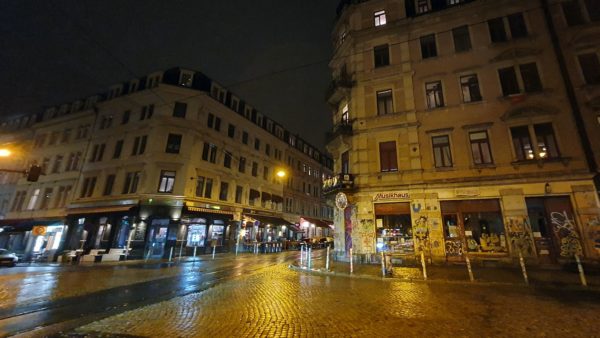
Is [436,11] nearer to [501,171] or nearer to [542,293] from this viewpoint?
[501,171]

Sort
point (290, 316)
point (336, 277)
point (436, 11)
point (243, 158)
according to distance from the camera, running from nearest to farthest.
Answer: point (290, 316)
point (336, 277)
point (436, 11)
point (243, 158)

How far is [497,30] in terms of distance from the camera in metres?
16.8

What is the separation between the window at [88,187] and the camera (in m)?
26.3

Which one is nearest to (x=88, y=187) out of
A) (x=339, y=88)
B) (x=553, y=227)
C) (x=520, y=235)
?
(x=339, y=88)

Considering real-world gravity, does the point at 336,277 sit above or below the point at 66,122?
below

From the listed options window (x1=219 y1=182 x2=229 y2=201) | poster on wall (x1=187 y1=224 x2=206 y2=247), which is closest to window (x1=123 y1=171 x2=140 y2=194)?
poster on wall (x1=187 y1=224 x2=206 y2=247)

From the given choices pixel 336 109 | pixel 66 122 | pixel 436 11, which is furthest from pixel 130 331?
pixel 66 122

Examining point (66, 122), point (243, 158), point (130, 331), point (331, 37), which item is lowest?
point (130, 331)

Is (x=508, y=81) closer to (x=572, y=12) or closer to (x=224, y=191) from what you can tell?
(x=572, y=12)

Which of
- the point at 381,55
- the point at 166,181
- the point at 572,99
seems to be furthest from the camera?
the point at 166,181

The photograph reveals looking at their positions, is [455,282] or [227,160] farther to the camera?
[227,160]

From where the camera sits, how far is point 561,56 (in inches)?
597

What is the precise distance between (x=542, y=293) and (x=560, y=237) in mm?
7680

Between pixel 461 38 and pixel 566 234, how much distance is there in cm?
1314
